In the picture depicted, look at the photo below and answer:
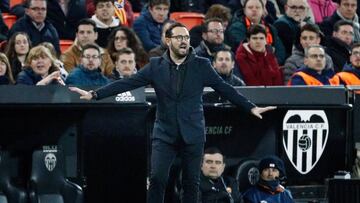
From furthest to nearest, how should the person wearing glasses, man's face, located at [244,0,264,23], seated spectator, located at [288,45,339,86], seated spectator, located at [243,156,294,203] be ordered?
man's face, located at [244,0,264,23] < the person wearing glasses < seated spectator, located at [288,45,339,86] < seated spectator, located at [243,156,294,203]

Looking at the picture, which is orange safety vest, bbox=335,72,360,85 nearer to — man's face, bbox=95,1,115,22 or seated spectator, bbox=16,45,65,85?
man's face, bbox=95,1,115,22

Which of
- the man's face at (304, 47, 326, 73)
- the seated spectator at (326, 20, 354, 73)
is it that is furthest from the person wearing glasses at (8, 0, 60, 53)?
the seated spectator at (326, 20, 354, 73)

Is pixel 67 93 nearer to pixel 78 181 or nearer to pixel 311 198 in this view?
pixel 78 181

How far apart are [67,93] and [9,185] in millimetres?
962

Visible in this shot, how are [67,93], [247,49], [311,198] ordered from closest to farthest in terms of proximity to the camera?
[67,93] < [311,198] < [247,49]

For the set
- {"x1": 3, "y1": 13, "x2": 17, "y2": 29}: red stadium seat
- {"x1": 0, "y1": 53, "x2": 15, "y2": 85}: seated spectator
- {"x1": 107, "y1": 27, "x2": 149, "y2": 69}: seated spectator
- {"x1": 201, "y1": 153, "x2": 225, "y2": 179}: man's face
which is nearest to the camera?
{"x1": 201, "y1": 153, "x2": 225, "y2": 179}: man's face

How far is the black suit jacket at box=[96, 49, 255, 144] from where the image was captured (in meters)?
10.2

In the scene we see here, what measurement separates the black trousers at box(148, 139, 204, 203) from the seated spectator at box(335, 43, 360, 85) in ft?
12.8

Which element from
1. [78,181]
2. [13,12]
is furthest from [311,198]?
[13,12]

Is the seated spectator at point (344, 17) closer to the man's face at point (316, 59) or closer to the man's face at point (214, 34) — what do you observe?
the man's face at point (316, 59)

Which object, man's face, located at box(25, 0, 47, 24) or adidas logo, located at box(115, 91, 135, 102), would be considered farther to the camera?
man's face, located at box(25, 0, 47, 24)

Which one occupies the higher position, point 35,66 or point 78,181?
point 35,66

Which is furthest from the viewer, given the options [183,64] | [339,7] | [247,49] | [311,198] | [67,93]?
[339,7]

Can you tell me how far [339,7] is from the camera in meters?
16.5
